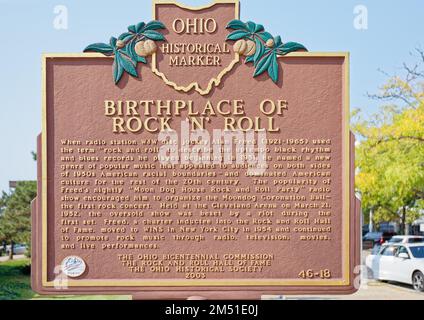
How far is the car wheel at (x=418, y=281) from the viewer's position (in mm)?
11547

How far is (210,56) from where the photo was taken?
19.4ft

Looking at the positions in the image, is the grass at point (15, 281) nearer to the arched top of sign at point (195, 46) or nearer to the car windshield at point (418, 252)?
the arched top of sign at point (195, 46)

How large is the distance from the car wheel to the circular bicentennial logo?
953 cm

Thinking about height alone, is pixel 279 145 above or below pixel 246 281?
above

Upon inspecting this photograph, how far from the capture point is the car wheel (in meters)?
11.5

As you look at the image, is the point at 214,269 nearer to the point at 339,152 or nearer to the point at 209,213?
the point at 209,213

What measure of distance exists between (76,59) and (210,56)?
186 cm

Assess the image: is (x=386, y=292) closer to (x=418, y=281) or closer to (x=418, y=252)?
(x=418, y=281)

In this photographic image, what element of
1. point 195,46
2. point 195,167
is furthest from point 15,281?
point 195,46

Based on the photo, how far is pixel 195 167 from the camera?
5.80 meters

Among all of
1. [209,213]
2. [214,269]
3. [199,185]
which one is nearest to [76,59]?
[199,185]

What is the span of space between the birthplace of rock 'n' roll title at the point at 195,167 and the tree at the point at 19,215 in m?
7.94

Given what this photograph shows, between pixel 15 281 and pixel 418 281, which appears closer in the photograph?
pixel 418 281

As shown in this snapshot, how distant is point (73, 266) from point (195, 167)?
84.4 inches
